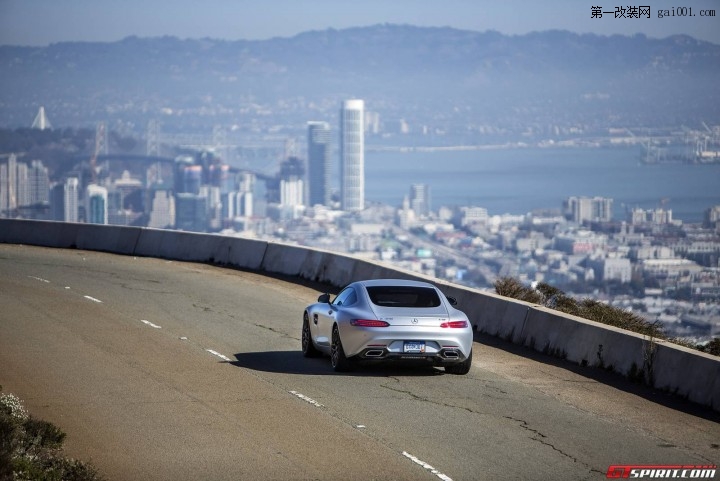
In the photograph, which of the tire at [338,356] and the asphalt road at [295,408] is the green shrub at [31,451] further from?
the tire at [338,356]

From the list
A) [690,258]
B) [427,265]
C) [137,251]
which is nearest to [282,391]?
[137,251]

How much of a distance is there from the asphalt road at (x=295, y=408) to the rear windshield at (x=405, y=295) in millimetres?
994

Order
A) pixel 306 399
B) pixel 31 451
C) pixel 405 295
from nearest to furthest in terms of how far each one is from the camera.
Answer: pixel 31 451, pixel 306 399, pixel 405 295

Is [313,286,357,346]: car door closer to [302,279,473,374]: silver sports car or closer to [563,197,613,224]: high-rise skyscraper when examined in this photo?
[302,279,473,374]: silver sports car

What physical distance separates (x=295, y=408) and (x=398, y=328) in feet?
8.13

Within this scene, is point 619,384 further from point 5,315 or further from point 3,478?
point 5,315

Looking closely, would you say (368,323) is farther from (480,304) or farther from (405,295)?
(480,304)

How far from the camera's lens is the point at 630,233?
12519cm

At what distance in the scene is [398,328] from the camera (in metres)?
16.5

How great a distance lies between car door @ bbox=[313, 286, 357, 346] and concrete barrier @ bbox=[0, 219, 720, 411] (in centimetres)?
363

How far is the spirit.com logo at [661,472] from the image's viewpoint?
36.9 ft

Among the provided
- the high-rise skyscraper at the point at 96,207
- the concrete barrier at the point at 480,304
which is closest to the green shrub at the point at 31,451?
the concrete barrier at the point at 480,304

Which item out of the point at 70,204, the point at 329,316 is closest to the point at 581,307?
the point at 329,316

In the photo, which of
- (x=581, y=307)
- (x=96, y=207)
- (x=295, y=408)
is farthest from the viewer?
(x=96, y=207)
